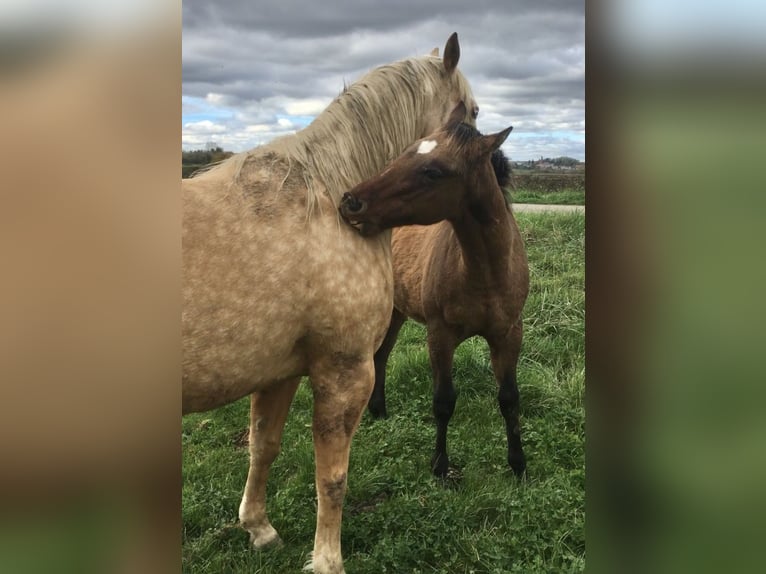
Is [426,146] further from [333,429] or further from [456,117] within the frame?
[333,429]

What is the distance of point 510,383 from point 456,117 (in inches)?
68.1

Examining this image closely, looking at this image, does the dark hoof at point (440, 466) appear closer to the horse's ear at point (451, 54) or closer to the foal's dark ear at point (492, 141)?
the foal's dark ear at point (492, 141)

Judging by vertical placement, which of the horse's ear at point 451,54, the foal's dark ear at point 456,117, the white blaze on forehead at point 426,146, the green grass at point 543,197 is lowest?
the green grass at point 543,197

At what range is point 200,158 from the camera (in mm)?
2045

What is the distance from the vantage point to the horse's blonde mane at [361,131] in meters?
2.20

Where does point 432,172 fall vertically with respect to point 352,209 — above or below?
above

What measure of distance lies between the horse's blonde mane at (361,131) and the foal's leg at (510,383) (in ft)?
4.79
